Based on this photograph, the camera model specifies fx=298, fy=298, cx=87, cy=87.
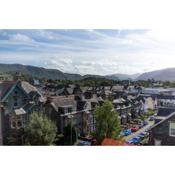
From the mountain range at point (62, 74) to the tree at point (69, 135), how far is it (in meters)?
0.66

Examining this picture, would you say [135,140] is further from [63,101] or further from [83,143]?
[63,101]

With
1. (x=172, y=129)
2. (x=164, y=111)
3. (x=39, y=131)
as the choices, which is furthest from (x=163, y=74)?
(x=39, y=131)

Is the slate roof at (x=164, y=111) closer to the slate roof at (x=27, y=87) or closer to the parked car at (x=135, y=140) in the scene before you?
the parked car at (x=135, y=140)

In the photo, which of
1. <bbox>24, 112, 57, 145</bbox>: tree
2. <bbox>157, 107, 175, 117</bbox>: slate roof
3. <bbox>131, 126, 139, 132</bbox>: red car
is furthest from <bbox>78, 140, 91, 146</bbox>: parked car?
<bbox>157, 107, 175, 117</bbox>: slate roof

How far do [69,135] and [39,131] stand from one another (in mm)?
387

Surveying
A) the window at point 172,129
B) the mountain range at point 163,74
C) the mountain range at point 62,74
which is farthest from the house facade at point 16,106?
the window at point 172,129

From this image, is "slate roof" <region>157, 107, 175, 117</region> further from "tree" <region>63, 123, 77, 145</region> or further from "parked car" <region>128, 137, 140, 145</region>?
"tree" <region>63, 123, 77, 145</region>

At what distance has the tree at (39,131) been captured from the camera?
3803 millimetres
